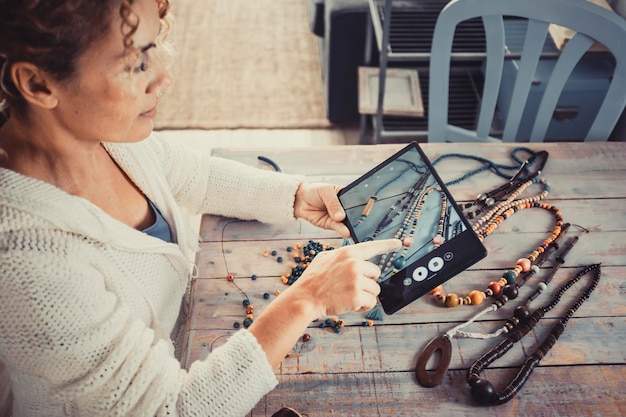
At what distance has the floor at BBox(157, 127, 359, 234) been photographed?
2.65 metres

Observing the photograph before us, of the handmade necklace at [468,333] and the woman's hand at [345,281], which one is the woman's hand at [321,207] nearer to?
the woman's hand at [345,281]

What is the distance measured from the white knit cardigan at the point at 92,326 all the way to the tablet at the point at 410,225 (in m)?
0.29

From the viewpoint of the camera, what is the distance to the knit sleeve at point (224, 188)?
1.15 metres

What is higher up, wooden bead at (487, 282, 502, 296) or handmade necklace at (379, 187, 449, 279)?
handmade necklace at (379, 187, 449, 279)

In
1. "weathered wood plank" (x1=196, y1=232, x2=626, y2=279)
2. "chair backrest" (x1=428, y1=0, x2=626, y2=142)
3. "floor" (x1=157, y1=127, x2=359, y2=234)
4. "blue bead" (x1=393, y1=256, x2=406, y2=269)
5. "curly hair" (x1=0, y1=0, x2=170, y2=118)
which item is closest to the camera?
"curly hair" (x1=0, y1=0, x2=170, y2=118)

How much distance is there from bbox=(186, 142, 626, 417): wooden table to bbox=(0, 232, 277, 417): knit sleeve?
89mm

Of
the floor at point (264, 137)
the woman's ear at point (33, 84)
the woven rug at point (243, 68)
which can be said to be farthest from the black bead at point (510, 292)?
the woven rug at point (243, 68)

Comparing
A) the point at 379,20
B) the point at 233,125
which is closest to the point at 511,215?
the point at 379,20

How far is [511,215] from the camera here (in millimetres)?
1188

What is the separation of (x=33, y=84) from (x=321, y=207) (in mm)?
590

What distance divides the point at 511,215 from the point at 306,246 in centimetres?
45

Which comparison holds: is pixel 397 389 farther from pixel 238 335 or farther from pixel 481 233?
pixel 481 233

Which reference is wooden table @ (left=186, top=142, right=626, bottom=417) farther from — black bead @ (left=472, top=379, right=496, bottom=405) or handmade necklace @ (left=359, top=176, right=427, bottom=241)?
handmade necklace @ (left=359, top=176, right=427, bottom=241)

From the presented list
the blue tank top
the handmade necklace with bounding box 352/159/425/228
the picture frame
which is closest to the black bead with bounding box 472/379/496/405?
the handmade necklace with bounding box 352/159/425/228
